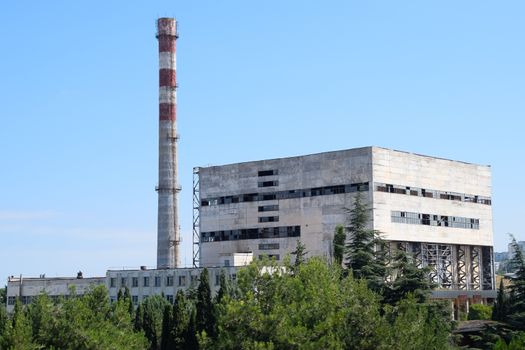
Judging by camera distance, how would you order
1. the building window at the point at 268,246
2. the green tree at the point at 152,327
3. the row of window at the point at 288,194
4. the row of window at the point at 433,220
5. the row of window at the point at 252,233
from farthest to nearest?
the building window at the point at 268,246
the row of window at the point at 252,233
the row of window at the point at 433,220
the row of window at the point at 288,194
the green tree at the point at 152,327

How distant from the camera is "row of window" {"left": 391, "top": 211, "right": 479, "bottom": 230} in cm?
11812

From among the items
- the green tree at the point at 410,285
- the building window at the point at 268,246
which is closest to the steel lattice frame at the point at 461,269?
the building window at the point at 268,246

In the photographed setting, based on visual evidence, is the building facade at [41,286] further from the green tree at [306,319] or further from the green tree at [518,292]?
the green tree at [518,292]

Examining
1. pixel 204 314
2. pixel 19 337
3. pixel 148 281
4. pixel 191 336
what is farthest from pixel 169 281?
pixel 19 337

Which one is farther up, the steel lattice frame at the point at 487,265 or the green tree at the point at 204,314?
the steel lattice frame at the point at 487,265

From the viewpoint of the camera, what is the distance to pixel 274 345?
173ft

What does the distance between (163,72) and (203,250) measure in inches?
1067

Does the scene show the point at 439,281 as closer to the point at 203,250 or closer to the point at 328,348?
the point at 203,250

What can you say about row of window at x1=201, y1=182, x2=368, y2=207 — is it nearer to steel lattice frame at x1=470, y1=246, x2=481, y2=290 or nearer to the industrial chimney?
the industrial chimney

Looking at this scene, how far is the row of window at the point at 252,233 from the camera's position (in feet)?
397

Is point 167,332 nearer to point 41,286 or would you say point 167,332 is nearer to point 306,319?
point 306,319

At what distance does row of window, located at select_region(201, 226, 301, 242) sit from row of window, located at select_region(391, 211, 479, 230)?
45.0ft

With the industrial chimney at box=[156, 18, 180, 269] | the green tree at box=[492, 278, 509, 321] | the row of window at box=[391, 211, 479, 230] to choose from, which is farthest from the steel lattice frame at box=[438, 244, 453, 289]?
the green tree at box=[492, 278, 509, 321]

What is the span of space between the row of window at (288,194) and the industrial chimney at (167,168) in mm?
5165
